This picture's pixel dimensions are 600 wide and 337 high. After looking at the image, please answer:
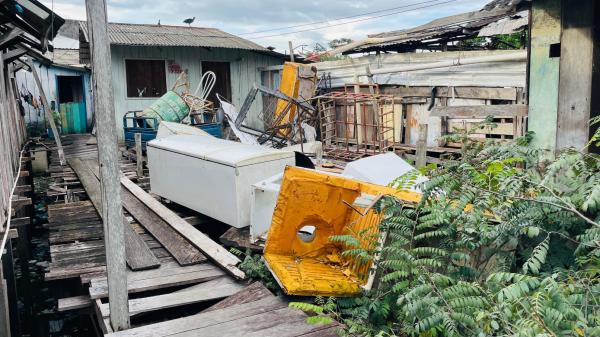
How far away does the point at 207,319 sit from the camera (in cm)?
423

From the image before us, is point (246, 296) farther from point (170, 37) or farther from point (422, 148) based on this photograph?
point (170, 37)

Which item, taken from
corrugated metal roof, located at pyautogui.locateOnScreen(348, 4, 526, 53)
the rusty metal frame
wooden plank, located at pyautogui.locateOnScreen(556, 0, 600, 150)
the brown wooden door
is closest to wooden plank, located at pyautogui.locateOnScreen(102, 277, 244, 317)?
wooden plank, located at pyautogui.locateOnScreen(556, 0, 600, 150)

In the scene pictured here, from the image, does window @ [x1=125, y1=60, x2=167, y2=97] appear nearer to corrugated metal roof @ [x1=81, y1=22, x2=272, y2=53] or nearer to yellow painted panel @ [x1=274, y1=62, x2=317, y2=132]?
corrugated metal roof @ [x1=81, y1=22, x2=272, y2=53]

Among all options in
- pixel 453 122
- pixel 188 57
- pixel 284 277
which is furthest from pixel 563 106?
pixel 188 57

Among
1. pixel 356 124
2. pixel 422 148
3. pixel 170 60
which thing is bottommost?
pixel 422 148

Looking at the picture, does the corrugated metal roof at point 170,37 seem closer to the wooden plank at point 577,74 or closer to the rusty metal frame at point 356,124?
the rusty metal frame at point 356,124

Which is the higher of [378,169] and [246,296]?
[378,169]

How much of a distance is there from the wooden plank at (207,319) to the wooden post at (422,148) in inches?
292

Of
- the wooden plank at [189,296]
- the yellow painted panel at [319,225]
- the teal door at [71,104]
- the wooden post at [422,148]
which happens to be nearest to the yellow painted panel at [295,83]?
the wooden post at [422,148]

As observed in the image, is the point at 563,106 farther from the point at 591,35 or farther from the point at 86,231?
the point at 86,231

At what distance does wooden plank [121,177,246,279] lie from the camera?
5488 millimetres

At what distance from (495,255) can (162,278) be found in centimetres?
325

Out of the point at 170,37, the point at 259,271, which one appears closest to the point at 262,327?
the point at 259,271

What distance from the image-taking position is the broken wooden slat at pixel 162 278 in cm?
503
